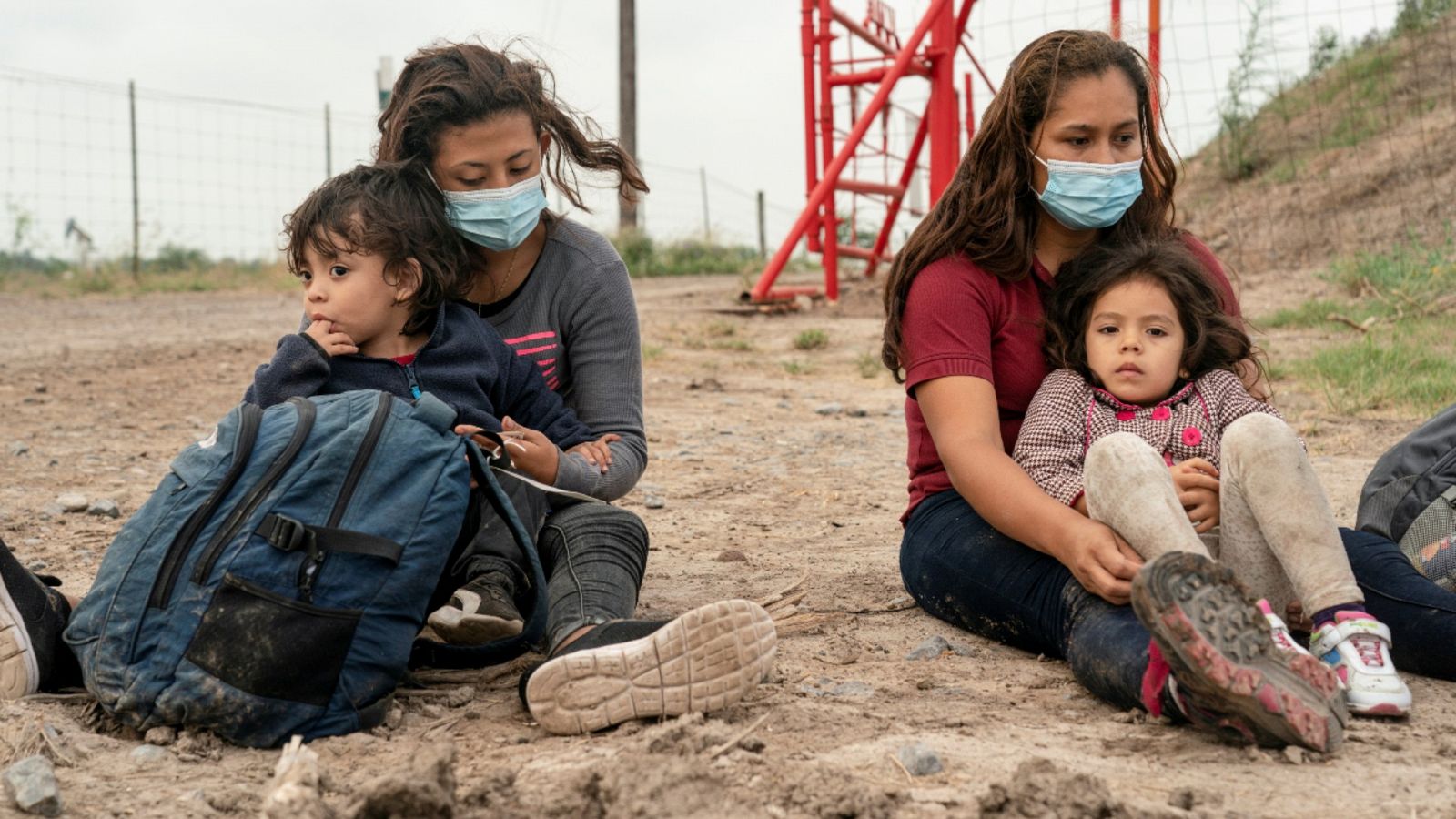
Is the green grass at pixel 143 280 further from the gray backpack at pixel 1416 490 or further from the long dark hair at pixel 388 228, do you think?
the gray backpack at pixel 1416 490

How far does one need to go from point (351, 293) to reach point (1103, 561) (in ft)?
4.57

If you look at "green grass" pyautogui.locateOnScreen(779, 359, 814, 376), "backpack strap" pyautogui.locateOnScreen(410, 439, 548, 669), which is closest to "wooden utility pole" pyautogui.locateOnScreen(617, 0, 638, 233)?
"green grass" pyautogui.locateOnScreen(779, 359, 814, 376)

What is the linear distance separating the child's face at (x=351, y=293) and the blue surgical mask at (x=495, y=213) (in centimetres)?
25

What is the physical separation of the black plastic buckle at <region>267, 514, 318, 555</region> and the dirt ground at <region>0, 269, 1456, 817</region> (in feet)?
0.94

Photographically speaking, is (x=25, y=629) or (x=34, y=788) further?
(x=25, y=629)

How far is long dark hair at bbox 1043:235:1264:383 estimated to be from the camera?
8.21 feet

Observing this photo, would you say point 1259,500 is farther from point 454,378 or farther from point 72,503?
point 72,503

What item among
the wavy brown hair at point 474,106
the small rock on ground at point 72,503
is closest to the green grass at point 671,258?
the small rock on ground at point 72,503

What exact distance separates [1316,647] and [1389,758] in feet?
0.99

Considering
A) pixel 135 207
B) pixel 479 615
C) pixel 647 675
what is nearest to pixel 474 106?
pixel 479 615

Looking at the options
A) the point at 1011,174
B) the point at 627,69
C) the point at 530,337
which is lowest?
the point at 530,337

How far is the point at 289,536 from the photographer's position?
191 centimetres

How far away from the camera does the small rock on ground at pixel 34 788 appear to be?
5.41 ft

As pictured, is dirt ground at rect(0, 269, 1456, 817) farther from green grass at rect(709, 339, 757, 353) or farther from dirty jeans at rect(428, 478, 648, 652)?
green grass at rect(709, 339, 757, 353)
